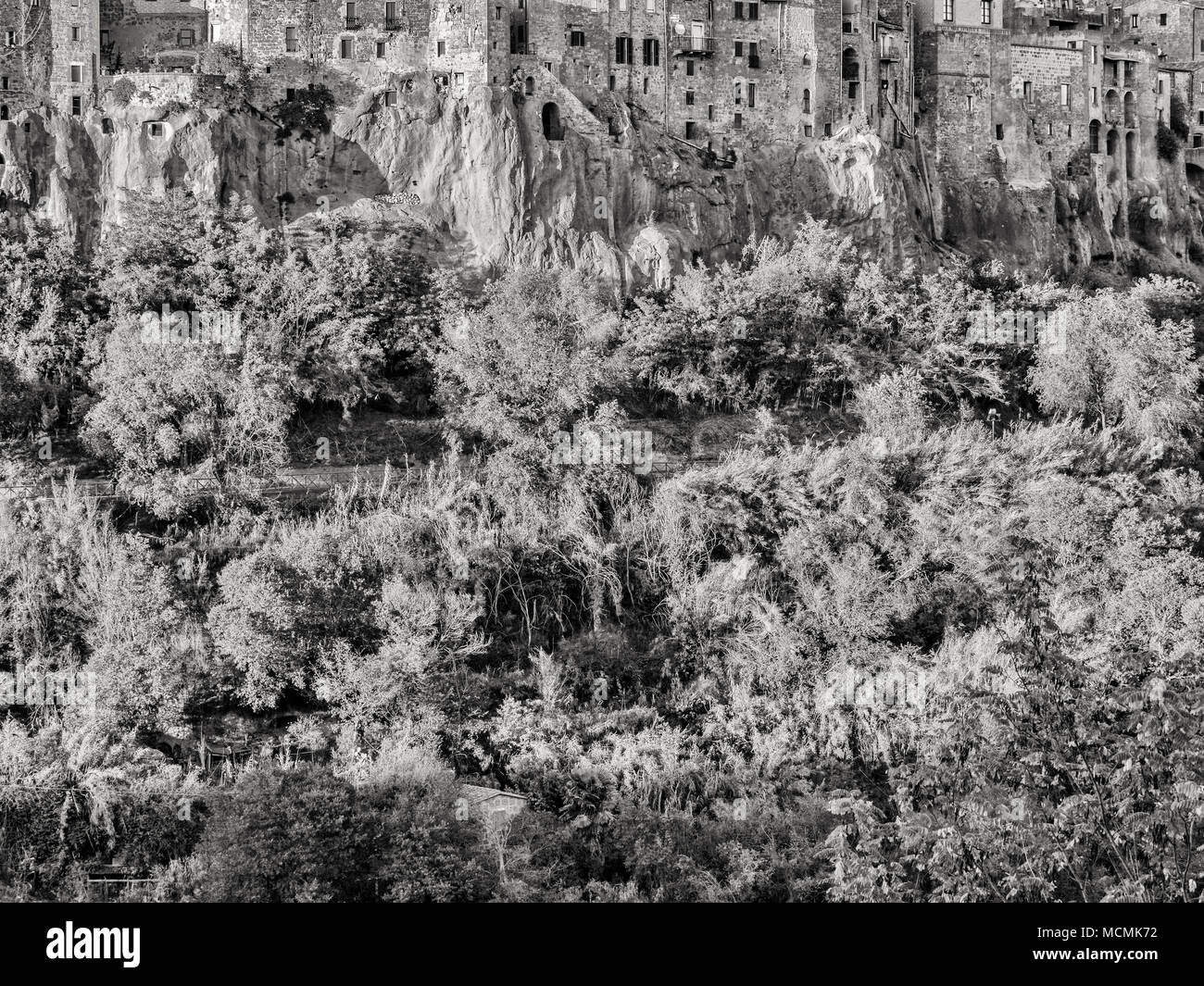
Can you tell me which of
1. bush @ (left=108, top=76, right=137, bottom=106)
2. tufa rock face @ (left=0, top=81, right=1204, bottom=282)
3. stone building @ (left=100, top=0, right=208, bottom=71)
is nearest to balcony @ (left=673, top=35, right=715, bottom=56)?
tufa rock face @ (left=0, top=81, right=1204, bottom=282)

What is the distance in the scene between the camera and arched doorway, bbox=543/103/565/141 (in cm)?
6216

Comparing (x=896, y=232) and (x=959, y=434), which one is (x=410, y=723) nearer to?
(x=959, y=434)

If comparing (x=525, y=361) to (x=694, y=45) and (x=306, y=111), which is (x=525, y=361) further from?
(x=694, y=45)

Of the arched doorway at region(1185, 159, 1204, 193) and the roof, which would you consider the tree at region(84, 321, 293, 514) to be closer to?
the roof

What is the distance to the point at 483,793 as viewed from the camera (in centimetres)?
4009

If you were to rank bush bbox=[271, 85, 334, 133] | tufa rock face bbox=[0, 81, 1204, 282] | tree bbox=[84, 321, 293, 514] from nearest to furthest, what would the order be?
tree bbox=[84, 321, 293, 514] < tufa rock face bbox=[0, 81, 1204, 282] < bush bbox=[271, 85, 334, 133]

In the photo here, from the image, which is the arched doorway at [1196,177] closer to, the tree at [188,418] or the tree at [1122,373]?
the tree at [1122,373]

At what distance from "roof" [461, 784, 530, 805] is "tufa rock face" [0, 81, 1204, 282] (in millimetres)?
22679

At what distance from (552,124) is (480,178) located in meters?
3.34

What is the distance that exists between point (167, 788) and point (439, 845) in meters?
6.09

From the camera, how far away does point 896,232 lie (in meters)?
66.2

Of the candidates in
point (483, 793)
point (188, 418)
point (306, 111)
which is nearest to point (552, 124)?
point (306, 111)

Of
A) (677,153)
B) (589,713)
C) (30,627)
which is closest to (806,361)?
(677,153)

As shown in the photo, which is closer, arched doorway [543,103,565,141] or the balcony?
arched doorway [543,103,565,141]
